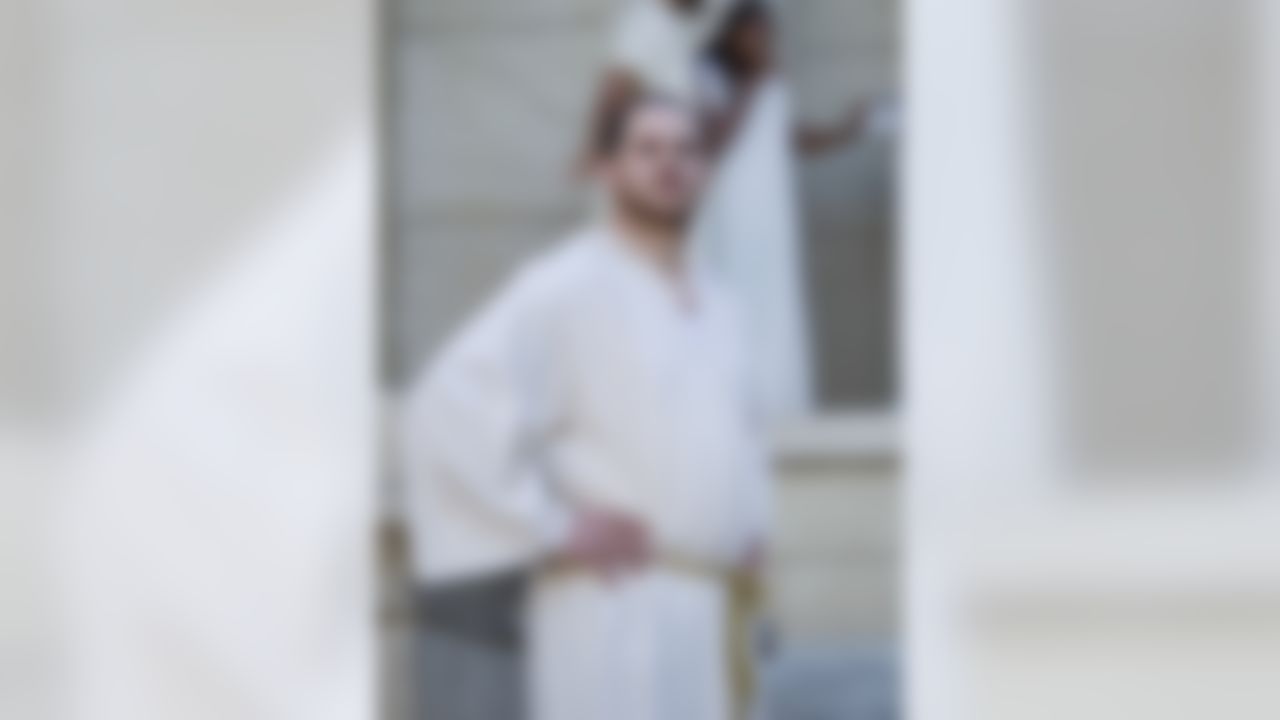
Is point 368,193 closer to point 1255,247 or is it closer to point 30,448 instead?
point 30,448

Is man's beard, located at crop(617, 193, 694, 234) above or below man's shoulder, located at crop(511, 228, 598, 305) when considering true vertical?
above

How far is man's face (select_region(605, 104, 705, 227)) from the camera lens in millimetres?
737

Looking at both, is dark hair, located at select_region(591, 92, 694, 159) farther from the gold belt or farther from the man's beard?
the gold belt

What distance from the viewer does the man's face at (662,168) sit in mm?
737

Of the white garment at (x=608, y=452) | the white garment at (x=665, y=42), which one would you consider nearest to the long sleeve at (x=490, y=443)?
the white garment at (x=608, y=452)

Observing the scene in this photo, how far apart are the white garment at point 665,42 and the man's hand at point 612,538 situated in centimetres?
21

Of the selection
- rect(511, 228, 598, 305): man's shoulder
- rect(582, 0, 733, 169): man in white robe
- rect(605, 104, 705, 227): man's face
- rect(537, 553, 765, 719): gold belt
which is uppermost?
rect(582, 0, 733, 169): man in white robe

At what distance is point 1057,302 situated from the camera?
0.52 m

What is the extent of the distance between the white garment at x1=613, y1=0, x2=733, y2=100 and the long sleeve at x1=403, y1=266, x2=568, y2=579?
0.12m

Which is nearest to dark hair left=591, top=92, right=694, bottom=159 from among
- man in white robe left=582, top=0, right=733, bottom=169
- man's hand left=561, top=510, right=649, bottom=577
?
man in white robe left=582, top=0, right=733, bottom=169

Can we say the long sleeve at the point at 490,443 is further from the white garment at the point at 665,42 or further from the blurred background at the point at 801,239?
the white garment at the point at 665,42

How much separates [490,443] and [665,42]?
0.71 feet

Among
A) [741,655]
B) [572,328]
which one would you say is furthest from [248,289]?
[741,655]

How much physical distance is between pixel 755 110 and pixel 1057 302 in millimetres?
264
